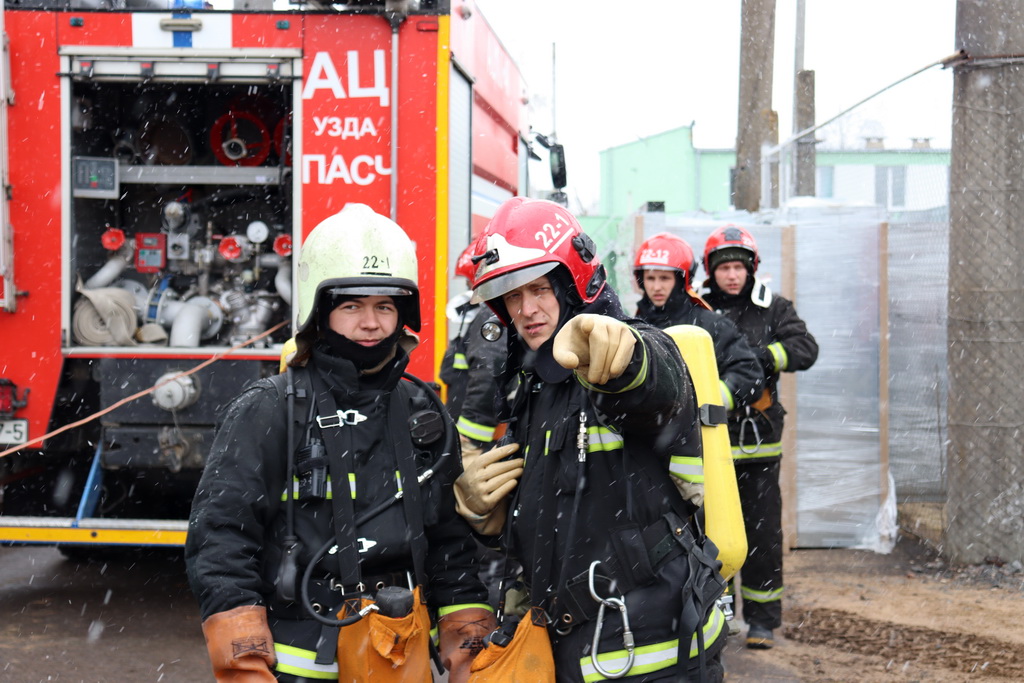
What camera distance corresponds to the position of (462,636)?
2799 millimetres

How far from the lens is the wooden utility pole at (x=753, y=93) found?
1145cm

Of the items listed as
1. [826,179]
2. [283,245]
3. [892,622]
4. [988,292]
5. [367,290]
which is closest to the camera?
[367,290]

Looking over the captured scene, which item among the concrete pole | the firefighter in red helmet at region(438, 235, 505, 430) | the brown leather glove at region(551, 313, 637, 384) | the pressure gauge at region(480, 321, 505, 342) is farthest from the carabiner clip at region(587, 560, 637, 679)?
the concrete pole

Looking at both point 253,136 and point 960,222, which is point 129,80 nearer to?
point 253,136

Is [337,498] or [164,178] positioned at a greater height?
[164,178]

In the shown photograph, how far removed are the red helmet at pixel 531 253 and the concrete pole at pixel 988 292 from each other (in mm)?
4928

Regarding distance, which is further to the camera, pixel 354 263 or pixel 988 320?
pixel 988 320

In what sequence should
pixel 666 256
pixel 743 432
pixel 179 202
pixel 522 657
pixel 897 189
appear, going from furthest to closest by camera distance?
pixel 897 189 < pixel 179 202 < pixel 743 432 < pixel 666 256 < pixel 522 657

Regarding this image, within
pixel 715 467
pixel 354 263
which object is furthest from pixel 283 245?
pixel 715 467

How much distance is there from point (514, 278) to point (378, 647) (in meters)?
0.95

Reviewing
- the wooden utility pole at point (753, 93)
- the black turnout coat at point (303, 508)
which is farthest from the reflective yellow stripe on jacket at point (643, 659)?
the wooden utility pole at point (753, 93)

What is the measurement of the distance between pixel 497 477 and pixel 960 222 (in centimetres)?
525

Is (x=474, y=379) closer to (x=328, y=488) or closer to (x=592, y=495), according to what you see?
(x=328, y=488)

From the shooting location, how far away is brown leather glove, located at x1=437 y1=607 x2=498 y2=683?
2.75 meters
